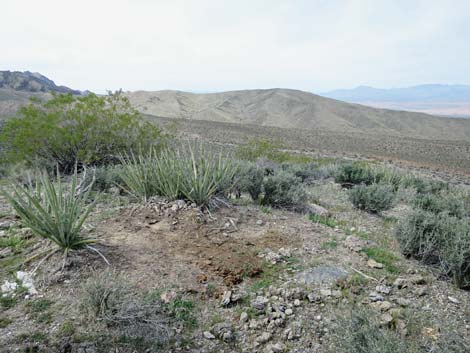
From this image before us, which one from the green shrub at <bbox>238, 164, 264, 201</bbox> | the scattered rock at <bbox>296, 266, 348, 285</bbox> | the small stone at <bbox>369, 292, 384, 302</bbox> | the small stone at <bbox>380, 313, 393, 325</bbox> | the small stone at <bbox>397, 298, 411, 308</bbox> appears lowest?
the small stone at <bbox>397, 298, 411, 308</bbox>

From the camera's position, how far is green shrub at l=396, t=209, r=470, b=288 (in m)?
4.04

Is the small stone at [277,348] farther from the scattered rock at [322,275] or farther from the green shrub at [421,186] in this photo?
the green shrub at [421,186]

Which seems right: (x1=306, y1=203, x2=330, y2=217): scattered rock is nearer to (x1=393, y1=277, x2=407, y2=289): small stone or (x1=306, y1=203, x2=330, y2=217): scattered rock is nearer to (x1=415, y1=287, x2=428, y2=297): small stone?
(x1=393, y1=277, x2=407, y2=289): small stone

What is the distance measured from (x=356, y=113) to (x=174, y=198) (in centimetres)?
6865

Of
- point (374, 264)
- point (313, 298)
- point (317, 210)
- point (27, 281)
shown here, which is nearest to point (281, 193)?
point (317, 210)

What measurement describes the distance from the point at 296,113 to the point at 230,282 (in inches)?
2699

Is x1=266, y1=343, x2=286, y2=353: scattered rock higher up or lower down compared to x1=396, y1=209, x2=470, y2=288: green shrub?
lower down

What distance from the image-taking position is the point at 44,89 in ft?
212

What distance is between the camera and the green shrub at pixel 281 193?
6.65 m

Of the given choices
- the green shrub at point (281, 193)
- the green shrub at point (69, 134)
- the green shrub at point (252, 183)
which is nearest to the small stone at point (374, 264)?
the green shrub at point (281, 193)

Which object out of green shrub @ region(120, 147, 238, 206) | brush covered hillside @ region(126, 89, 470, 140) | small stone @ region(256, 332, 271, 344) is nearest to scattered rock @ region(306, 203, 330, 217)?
green shrub @ region(120, 147, 238, 206)

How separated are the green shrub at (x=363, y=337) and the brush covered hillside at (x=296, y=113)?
176ft

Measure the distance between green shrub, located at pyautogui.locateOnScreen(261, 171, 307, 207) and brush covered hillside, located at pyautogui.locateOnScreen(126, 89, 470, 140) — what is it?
163ft

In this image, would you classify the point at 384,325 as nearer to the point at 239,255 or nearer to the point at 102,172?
the point at 239,255
